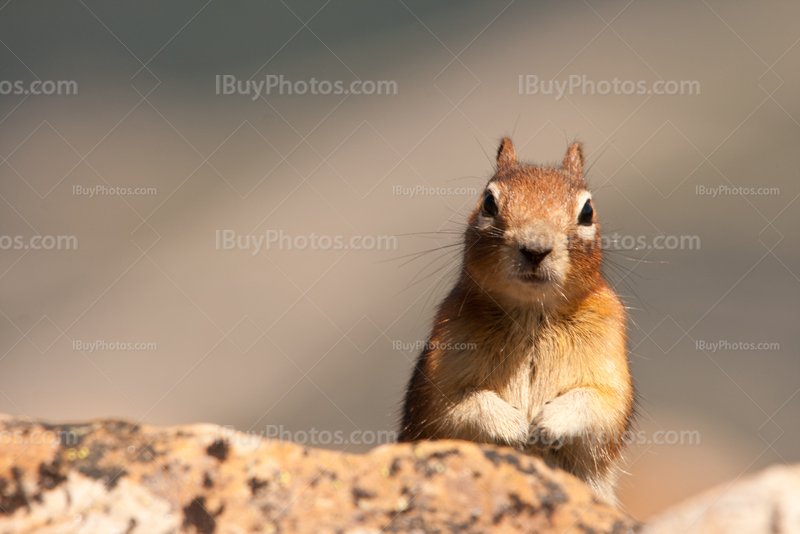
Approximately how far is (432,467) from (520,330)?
53.6 inches

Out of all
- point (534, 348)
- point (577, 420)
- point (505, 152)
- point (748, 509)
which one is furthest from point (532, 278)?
point (748, 509)

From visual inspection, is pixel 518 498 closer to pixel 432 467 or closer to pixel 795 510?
pixel 432 467

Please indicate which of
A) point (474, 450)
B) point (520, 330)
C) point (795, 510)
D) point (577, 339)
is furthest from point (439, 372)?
point (795, 510)

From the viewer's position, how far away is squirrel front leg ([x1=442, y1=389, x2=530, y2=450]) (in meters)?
3.02

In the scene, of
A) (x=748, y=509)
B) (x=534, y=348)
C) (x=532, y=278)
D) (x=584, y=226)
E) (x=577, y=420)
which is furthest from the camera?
(x=584, y=226)

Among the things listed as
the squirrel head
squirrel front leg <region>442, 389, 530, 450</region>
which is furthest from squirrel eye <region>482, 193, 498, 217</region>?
squirrel front leg <region>442, 389, 530, 450</region>

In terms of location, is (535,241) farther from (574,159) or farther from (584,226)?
(574,159)

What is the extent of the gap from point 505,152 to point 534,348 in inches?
61.5

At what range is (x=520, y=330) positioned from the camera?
3.32 metres

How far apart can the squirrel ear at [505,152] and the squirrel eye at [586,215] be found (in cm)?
85

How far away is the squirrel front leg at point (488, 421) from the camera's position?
9.90 feet

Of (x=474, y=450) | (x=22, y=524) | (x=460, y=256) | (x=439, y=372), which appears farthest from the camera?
(x=460, y=256)

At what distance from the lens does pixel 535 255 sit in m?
3.07

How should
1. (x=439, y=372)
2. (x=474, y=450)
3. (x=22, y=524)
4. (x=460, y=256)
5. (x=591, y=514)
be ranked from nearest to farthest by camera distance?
(x=22, y=524) < (x=591, y=514) < (x=474, y=450) < (x=439, y=372) < (x=460, y=256)
